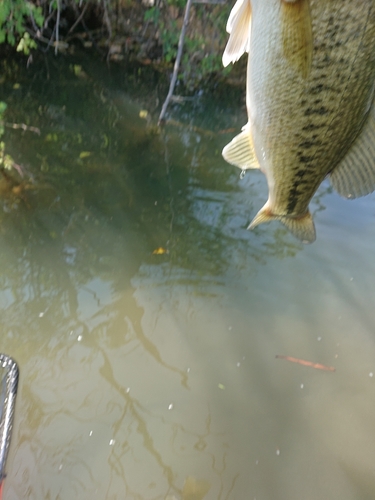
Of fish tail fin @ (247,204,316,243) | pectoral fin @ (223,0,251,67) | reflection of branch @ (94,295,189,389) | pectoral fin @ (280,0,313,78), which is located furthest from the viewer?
reflection of branch @ (94,295,189,389)

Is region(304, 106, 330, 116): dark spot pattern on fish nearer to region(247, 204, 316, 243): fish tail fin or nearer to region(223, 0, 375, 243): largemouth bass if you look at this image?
region(223, 0, 375, 243): largemouth bass

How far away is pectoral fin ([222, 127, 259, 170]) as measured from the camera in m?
1.08

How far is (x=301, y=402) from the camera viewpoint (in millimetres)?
2361

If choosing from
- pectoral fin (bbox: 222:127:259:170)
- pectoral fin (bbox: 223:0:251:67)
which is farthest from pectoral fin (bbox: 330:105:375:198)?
pectoral fin (bbox: 223:0:251:67)

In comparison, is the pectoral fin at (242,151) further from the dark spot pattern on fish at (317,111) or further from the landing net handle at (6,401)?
the landing net handle at (6,401)

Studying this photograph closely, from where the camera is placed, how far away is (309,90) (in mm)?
845

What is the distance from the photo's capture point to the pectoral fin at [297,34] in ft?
2.51

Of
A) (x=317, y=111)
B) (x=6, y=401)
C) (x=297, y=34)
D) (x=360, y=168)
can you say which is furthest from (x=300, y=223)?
(x=6, y=401)

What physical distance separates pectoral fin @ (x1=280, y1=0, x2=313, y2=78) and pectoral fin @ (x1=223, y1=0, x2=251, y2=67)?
13 cm

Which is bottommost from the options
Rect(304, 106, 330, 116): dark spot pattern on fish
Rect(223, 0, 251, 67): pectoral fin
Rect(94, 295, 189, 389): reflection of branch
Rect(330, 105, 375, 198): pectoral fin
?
Rect(94, 295, 189, 389): reflection of branch

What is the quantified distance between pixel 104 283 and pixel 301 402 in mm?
1615

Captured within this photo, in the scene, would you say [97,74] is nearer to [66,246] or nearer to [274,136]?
[66,246]

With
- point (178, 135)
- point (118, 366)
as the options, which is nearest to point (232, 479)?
point (118, 366)

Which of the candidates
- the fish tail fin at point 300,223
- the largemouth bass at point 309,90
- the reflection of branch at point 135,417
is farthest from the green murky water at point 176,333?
the largemouth bass at point 309,90
